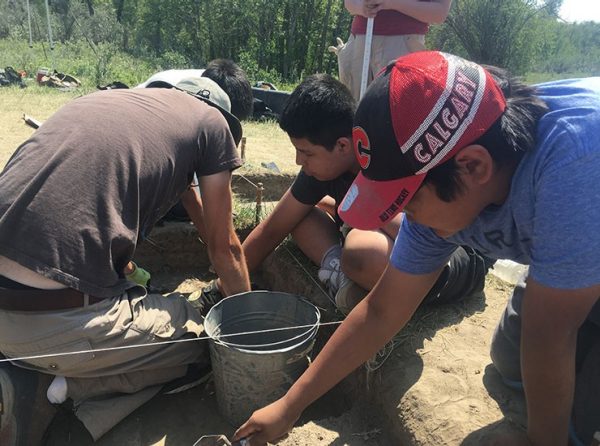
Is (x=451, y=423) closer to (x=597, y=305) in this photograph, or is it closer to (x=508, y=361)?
(x=508, y=361)

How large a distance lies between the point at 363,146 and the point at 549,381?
0.71 m

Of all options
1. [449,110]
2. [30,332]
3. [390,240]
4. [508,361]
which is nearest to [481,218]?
[449,110]

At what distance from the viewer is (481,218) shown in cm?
133

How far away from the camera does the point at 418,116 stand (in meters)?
1.02

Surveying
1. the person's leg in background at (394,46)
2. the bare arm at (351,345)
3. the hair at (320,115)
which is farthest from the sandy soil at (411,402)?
the person's leg in background at (394,46)

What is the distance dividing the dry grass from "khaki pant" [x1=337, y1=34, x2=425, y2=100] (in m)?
1.49

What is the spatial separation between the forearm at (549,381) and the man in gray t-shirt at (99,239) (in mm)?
1371

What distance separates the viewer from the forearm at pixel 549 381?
1.17 m

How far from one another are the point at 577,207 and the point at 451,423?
1027 mm

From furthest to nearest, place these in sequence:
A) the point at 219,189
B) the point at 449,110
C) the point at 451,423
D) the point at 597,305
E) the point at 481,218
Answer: the point at 219,189, the point at 451,423, the point at 597,305, the point at 481,218, the point at 449,110

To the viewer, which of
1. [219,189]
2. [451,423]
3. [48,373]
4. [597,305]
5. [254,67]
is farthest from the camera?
[254,67]

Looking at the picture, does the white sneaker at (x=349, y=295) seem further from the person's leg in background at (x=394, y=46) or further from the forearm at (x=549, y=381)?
the person's leg in background at (x=394, y=46)

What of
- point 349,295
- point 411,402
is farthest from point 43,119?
point 411,402

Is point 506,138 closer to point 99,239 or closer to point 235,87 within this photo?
point 99,239
